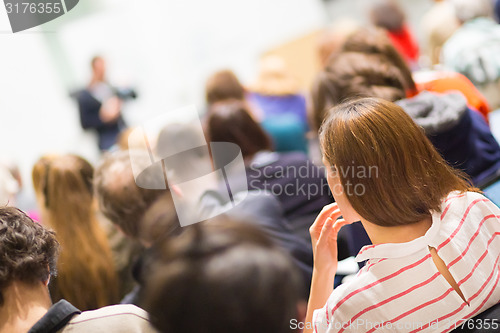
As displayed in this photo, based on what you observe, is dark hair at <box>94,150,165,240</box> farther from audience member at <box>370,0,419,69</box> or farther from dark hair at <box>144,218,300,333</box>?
audience member at <box>370,0,419,69</box>

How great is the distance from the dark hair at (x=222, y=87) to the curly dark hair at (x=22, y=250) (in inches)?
92.8

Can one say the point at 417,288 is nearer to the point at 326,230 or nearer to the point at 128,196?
the point at 326,230

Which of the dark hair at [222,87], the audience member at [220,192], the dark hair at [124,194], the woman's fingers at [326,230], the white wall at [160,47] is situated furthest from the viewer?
the white wall at [160,47]

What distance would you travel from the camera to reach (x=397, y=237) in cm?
112

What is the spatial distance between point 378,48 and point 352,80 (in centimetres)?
34

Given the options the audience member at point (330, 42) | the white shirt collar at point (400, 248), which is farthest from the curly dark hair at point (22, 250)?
the audience member at point (330, 42)

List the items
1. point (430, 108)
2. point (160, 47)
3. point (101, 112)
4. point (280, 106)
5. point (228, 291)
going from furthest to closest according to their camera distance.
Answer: point (160, 47) → point (101, 112) → point (280, 106) → point (430, 108) → point (228, 291)

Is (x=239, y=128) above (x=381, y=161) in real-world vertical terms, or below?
below

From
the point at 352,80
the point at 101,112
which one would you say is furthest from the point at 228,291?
the point at 101,112

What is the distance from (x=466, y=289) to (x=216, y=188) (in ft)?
2.24

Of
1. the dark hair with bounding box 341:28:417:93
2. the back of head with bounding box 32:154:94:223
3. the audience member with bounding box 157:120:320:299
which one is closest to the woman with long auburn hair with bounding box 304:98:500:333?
the audience member with bounding box 157:120:320:299

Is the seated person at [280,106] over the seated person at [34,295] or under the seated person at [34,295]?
under

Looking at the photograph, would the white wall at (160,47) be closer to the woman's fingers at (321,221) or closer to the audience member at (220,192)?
the audience member at (220,192)

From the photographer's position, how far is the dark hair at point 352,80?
2.00 metres
